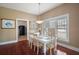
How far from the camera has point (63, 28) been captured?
1.93 m

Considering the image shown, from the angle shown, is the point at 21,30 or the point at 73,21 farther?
the point at 21,30

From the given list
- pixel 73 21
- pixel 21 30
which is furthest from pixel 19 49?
pixel 73 21

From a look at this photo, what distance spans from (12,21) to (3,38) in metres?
0.42

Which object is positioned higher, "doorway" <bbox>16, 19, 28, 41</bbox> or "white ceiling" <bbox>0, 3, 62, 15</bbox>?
"white ceiling" <bbox>0, 3, 62, 15</bbox>

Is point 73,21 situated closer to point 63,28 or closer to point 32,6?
point 63,28

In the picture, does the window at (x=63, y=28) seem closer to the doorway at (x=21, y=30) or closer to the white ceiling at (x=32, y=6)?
the white ceiling at (x=32, y=6)

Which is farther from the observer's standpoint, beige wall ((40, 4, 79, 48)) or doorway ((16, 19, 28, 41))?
doorway ((16, 19, 28, 41))

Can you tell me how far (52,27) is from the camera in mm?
1964

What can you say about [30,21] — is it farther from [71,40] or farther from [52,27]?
[71,40]

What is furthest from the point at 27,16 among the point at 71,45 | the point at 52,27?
the point at 71,45

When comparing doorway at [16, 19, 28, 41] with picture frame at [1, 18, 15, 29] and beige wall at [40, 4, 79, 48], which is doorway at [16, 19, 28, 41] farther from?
beige wall at [40, 4, 79, 48]

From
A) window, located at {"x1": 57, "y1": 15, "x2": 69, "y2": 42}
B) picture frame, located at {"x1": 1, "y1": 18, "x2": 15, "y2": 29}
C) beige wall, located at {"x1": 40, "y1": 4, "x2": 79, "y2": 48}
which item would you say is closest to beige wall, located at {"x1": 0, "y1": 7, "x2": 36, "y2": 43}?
picture frame, located at {"x1": 1, "y1": 18, "x2": 15, "y2": 29}

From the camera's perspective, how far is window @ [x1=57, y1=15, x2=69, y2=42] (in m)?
1.92

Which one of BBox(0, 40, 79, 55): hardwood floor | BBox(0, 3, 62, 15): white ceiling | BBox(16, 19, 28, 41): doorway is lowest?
BBox(0, 40, 79, 55): hardwood floor
